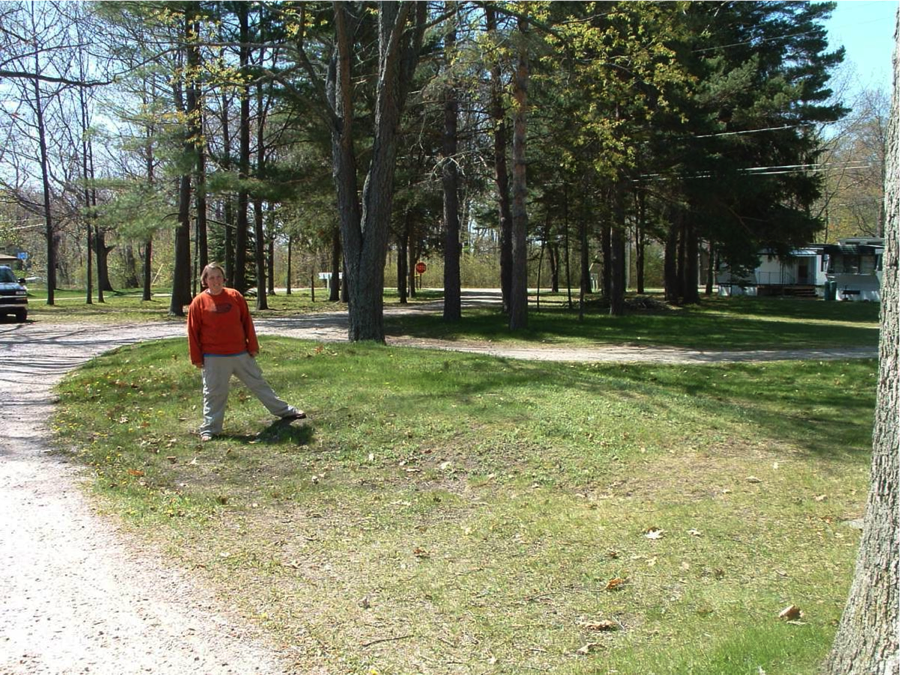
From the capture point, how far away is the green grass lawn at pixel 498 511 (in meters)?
4.17

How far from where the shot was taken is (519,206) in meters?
19.9

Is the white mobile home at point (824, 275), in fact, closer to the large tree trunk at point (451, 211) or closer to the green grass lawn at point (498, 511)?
the large tree trunk at point (451, 211)

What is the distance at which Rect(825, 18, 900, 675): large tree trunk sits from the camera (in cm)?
290

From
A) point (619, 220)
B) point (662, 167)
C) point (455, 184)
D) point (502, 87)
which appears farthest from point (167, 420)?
point (662, 167)

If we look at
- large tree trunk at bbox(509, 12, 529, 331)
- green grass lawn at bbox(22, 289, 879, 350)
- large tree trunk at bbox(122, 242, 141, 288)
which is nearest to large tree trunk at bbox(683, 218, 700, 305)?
green grass lawn at bbox(22, 289, 879, 350)

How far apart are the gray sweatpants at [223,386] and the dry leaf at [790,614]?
5.65 meters

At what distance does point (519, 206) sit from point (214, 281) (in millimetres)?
12728

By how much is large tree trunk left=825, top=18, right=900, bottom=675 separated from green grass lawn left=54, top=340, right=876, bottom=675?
2.11 ft

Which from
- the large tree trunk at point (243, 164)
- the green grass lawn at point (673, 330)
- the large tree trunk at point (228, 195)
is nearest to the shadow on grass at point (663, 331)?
the green grass lawn at point (673, 330)

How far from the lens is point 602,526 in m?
5.84

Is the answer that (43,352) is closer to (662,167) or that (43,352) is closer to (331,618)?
(331,618)

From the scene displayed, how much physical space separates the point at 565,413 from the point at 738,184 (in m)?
22.2

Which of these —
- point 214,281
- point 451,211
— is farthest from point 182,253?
point 214,281

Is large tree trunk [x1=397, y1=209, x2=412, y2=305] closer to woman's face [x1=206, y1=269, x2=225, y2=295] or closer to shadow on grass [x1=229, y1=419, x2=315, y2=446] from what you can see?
woman's face [x1=206, y1=269, x2=225, y2=295]
